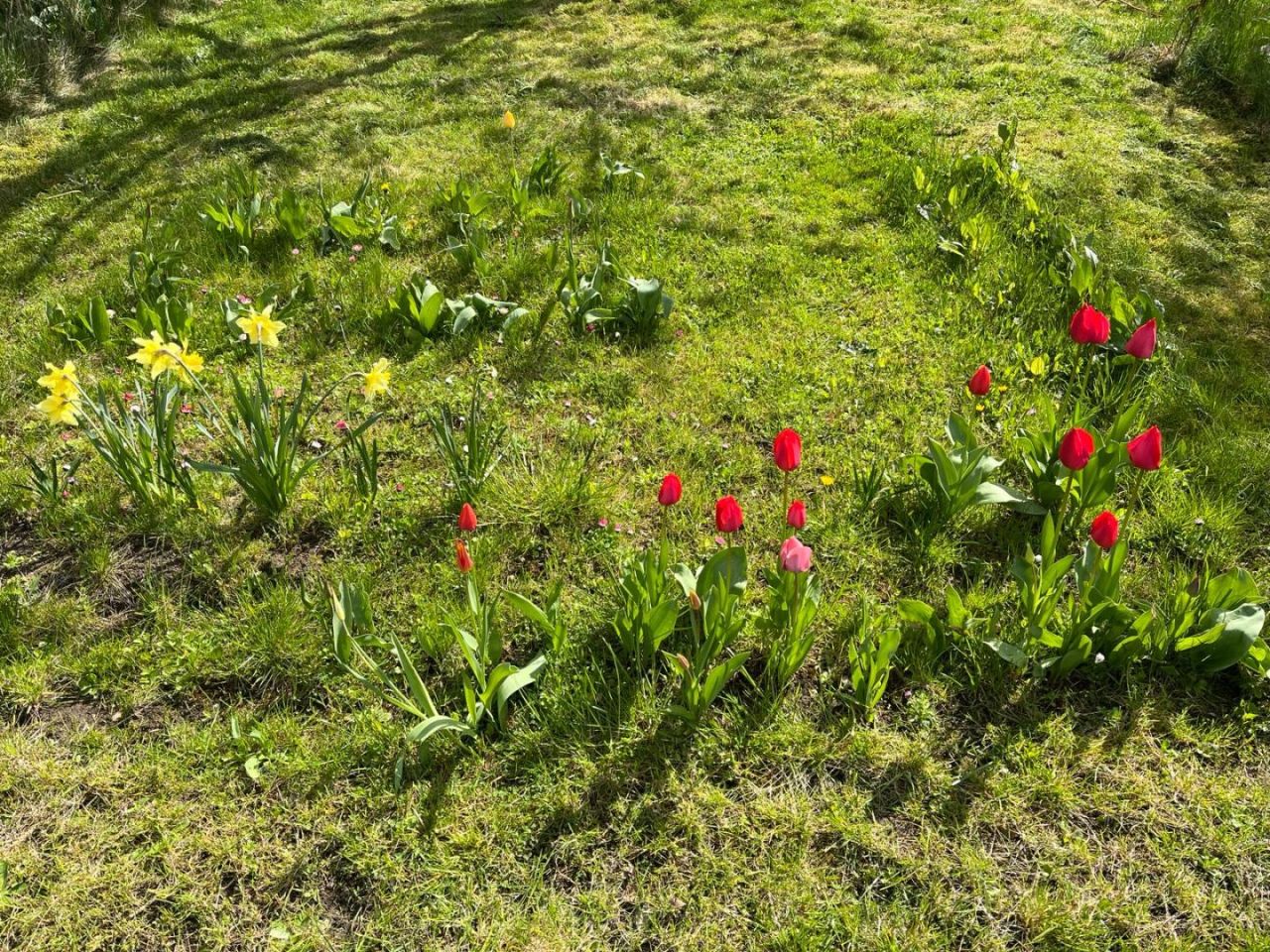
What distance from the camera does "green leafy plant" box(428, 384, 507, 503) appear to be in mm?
2750

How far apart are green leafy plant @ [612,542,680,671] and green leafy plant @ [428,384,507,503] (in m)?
0.77

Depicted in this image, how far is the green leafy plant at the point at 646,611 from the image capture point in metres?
2.31

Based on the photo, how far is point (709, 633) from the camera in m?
2.29

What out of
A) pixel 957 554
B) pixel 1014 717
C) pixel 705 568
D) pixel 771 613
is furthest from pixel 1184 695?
pixel 705 568

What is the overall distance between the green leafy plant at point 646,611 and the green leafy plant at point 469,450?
768 millimetres

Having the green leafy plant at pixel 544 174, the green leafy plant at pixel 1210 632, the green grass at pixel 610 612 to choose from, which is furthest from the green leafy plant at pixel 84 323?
the green leafy plant at pixel 1210 632

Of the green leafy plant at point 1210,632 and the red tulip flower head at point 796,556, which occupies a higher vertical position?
the red tulip flower head at point 796,556

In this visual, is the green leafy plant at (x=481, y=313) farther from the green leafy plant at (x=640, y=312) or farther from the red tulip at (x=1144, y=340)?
the red tulip at (x=1144, y=340)

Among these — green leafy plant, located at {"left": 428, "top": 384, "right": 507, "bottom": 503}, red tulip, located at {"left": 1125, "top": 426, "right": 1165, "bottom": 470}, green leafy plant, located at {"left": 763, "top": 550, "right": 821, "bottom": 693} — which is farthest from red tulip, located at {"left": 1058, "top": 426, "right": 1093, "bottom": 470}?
green leafy plant, located at {"left": 428, "top": 384, "right": 507, "bottom": 503}

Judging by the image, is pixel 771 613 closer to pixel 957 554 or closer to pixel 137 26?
pixel 957 554

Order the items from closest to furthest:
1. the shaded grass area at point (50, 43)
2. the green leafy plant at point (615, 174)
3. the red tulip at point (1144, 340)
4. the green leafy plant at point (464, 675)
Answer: the green leafy plant at point (464, 675) < the red tulip at point (1144, 340) < the green leafy plant at point (615, 174) < the shaded grass area at point (50, 43)

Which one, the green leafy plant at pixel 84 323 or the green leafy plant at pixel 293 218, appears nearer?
the green leafy plant at pixel 84 323

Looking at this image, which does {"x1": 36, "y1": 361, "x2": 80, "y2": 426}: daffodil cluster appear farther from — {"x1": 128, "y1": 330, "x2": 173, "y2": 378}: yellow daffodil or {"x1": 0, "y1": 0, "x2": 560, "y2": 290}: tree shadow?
{"x1": 0, "y1": 0, "x2": 560, "y2": 290}: tree shadow

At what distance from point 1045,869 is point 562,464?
6.39 feet
